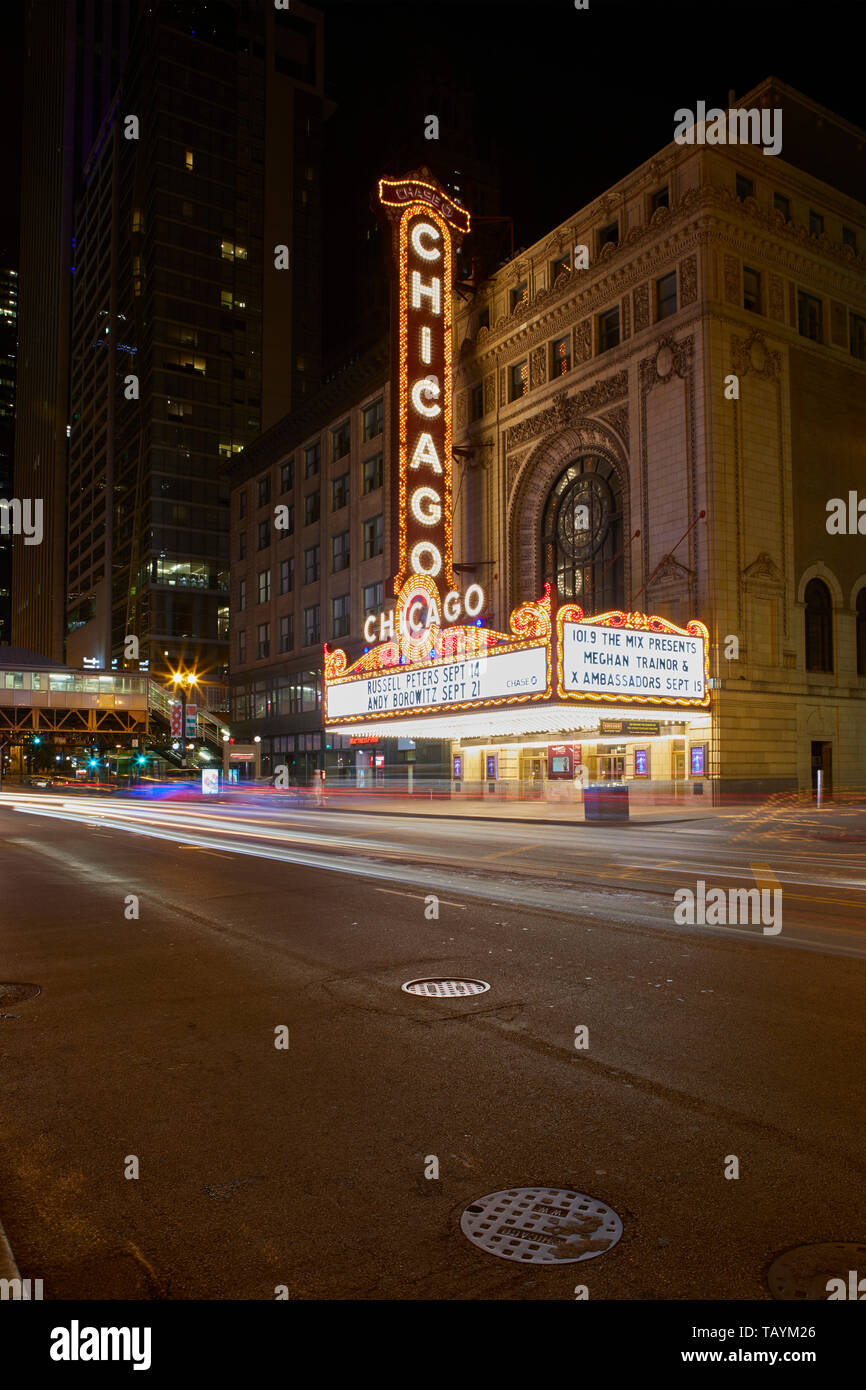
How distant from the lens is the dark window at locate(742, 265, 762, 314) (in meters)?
33.6

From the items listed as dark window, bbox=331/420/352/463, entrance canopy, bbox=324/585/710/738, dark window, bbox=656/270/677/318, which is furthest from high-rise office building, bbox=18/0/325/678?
dark window, bbox=656/270/677/318

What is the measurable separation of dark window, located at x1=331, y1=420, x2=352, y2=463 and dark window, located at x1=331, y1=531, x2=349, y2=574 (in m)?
4.86

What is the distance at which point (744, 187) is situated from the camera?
33.9 m

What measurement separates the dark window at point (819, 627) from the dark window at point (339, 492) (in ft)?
90.1

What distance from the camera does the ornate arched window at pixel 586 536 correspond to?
37.4m

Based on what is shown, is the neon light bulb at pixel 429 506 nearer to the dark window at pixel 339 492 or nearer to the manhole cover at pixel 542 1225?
the dark window at pixel 339 492

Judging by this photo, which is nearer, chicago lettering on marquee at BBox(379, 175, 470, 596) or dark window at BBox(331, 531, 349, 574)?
chicago lettering on marquee at BBox(379, 175, 470, 596)

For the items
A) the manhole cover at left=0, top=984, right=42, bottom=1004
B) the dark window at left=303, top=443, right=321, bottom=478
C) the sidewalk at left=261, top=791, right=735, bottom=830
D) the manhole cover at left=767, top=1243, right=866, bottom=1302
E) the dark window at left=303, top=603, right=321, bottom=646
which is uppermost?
the dark window at left=303, top=443, right=321, bottom=478

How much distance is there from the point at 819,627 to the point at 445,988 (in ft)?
104

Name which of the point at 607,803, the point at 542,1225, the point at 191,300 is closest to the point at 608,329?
the point at 607,803

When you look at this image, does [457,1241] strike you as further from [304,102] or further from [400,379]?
[304,102]

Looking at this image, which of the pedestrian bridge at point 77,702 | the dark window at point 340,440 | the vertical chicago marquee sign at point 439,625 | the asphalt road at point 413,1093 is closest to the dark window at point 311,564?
the dark window at point 340,440

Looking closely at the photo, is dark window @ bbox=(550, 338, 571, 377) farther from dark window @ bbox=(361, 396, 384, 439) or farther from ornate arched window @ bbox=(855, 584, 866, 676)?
ornate arched window @ bbox=(855, 584, 866, 676)

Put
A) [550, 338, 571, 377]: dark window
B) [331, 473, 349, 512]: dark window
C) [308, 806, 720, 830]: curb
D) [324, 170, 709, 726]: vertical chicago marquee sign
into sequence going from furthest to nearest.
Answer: [331, 473, 349, 512]: dark window
[550, 338, 571, 377]: dark window
[324, 170, 709, 726]: vertical chicago marquee sign
[308, 806, 720, 830]: curb
